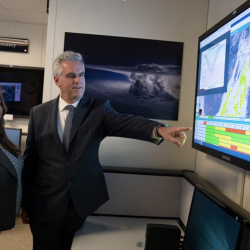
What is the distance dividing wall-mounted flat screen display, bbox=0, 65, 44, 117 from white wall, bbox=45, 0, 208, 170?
83.9 inches

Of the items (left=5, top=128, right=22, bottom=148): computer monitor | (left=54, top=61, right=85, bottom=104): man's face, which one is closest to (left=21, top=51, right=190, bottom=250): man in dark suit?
(left=54, top=61, right=85, bottom=104): man's face

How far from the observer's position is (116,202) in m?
2.16

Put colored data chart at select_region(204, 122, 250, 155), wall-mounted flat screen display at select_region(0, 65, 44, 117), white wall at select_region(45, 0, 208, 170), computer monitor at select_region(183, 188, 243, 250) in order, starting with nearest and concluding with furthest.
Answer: computer monitor at select_region(183, 188, 243, 250) → colored data chart at select_region(204, 122, 250, 155) → white wall at select_region(45, 0, 208, 170) → wall-mounted flat screen display at select_region(0, 65, 44, 117)

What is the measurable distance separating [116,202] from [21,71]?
9.38 feet

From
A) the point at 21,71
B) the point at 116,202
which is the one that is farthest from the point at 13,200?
the point at 21,71

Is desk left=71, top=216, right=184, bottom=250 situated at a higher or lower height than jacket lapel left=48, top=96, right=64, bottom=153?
lower

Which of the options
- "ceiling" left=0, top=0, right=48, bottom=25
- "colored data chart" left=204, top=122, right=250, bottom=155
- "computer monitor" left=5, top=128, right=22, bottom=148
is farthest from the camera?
"computer monitor" left=5, top=128, right=22, bottom=148

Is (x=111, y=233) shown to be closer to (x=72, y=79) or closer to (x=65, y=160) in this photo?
(x=65, y=160)

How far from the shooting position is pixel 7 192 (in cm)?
145

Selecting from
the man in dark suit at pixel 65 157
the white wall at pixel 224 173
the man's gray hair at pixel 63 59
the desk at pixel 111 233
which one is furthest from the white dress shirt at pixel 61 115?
the white wall at pixel 224 173

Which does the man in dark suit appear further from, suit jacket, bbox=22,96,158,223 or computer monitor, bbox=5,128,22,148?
computer monitor, bbox=5,128,22,148

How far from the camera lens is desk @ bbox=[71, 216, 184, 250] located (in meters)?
Result: 1.62

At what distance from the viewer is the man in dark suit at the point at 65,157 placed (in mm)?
1628

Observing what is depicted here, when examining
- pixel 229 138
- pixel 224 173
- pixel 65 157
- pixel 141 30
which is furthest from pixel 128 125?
pixel 141 30
